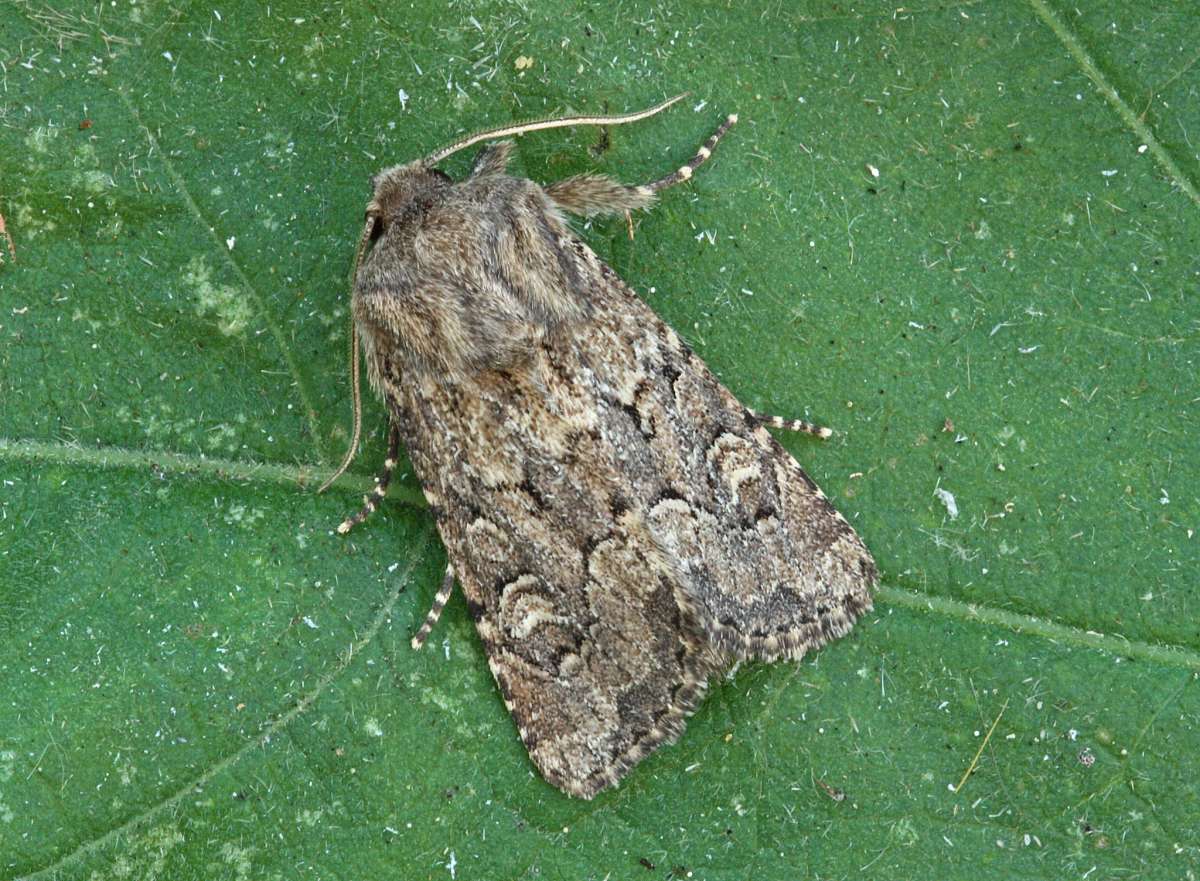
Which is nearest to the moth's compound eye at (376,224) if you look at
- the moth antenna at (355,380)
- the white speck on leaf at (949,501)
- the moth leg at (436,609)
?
the moth antenna at (355,380)

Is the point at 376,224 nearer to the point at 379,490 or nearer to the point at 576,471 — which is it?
the point at 379,490

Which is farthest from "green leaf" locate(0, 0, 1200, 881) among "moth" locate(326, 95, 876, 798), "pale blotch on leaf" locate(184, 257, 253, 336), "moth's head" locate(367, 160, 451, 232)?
"moth's head" locate(367, 160, 451, 232)

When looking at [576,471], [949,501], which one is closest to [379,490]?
[576,471]

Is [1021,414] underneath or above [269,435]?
above

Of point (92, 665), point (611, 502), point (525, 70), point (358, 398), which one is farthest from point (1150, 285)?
point (92, 665)

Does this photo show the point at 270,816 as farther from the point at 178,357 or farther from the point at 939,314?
the point at 939,314

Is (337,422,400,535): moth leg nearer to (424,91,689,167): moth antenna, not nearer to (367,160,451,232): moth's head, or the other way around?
(367,160,451,232): moth's head
